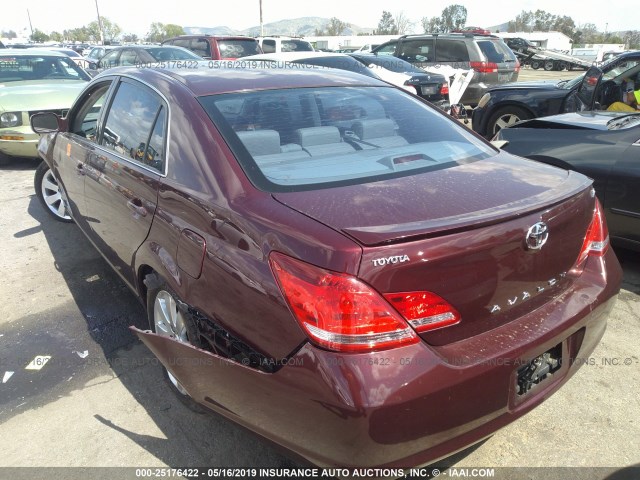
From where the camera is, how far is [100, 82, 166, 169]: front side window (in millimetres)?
2591

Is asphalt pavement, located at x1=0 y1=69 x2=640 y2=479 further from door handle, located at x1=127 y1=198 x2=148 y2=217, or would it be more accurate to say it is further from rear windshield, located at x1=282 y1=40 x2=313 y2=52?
rear windshield, located at x1=282 y1=40 x2=313 y2=52

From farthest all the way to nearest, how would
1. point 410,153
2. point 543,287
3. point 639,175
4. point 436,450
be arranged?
1. point 639,175
2. point 410,153
3. point 543,287
4. point 436,450

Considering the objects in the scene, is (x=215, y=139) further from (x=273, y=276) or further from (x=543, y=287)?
(x=543, y=287)

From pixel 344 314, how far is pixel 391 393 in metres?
0.27

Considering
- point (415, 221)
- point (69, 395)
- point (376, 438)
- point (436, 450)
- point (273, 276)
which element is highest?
point (415, 221)

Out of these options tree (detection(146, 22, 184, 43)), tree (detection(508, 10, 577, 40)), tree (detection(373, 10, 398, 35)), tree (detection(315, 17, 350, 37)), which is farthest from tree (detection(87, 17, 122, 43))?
tree (detection(508, 10, 577, 40))

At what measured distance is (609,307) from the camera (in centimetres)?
223

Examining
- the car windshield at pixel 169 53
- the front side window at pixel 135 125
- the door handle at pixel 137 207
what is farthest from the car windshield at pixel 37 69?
the door handle at pixel 137 207

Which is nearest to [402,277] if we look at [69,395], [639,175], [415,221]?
[415,221]

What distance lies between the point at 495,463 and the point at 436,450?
0.71 metres

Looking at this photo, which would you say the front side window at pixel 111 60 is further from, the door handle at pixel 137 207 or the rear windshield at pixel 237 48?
the door handle at pixel 137 207

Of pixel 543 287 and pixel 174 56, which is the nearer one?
pixel 543 287

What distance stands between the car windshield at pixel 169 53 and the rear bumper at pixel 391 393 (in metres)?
10.4

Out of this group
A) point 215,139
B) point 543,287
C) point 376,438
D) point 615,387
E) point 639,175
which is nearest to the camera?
point 376,438
